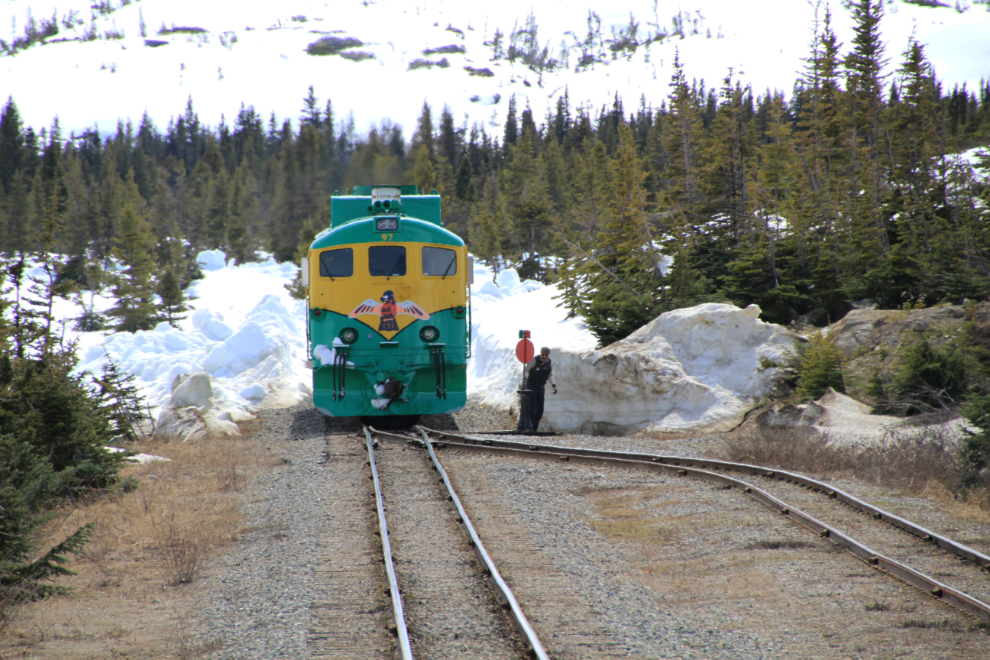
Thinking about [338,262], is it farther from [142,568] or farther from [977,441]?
[977,441]

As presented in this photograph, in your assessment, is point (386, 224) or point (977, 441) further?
point (386, 224)

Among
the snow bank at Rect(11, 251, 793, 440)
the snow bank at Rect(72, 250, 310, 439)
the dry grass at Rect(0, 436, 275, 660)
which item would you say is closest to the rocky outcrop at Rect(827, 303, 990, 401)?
the snow bank at Rect(11, 251, 793, 440)

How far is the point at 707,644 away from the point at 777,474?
464 centimetres

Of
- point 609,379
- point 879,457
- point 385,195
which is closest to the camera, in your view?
point 879,457

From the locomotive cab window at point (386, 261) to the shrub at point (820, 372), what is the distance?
7.75m

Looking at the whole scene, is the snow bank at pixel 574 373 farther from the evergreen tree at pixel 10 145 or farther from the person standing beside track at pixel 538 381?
the evergreen tree at pixel 10 145

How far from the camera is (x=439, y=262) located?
12.9 m

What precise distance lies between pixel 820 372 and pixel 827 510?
22.1 ft

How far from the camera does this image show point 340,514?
298 inches

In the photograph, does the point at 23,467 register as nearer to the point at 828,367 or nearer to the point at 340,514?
the point at 340,514

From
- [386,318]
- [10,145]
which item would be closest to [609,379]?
[386,318]

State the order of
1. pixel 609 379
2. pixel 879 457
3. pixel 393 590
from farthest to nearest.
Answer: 1. pixel 609 379
2. pixel 879 457
3. pixel 393 590

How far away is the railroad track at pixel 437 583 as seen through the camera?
4.46 m

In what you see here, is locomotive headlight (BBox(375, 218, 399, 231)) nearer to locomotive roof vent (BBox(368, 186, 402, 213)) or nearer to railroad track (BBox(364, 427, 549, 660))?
locomotive roof vent (BBox(368, 186, 402, 213))
